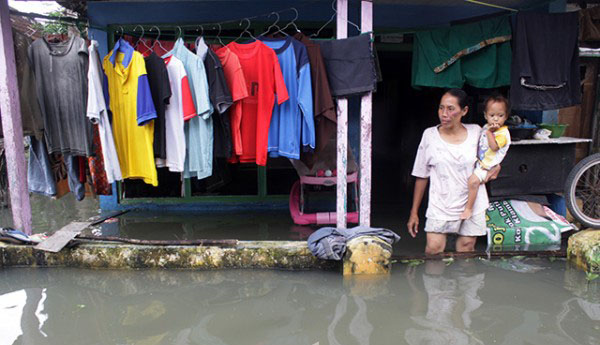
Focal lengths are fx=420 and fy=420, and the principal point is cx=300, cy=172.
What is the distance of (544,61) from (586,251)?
2171 millimetres

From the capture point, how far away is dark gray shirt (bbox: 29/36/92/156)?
4.13 metres

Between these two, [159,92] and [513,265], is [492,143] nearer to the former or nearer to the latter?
[513,265]

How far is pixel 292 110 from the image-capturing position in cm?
419

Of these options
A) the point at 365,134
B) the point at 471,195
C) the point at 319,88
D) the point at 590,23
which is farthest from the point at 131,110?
the point at 590,23

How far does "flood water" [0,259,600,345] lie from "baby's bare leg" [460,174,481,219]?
555 millimetres

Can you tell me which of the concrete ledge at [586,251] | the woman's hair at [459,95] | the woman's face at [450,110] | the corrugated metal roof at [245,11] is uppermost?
the corrugated metal roof at [245,11]

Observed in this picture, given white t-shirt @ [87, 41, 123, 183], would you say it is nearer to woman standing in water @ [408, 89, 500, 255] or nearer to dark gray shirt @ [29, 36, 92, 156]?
dark gray shirt @ [29, 36, 92, 156]

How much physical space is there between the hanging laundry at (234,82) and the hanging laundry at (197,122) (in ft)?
0.73

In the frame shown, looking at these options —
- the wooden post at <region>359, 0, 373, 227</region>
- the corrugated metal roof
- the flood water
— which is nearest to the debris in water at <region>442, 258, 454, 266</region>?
the flood water

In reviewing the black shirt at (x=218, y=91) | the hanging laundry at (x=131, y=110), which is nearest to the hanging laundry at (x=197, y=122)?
the black shirt at (x=218, y=91)

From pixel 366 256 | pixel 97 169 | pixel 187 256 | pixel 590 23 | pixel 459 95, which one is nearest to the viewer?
pixel 459 95

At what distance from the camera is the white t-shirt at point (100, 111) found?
4.05 m

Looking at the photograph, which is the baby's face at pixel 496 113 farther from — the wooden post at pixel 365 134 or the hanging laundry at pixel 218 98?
the hanging laundry at pixel 218 98

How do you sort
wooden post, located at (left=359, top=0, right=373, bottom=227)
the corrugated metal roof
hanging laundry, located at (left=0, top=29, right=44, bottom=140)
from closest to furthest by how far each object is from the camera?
wooden post, located at (left=359, top=0, right=373, bottom=227)
hanging laundry, located at (left=0, top=29, right=44, bottom=140)
the corrugated metal roof
